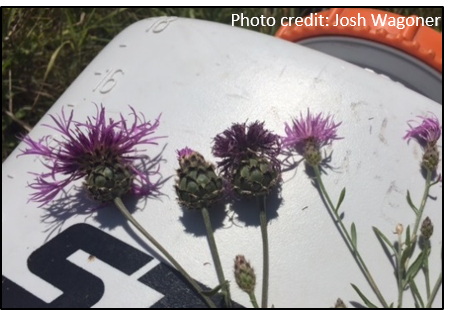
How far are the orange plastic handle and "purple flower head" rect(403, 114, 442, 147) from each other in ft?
0.71

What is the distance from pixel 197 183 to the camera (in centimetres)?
87

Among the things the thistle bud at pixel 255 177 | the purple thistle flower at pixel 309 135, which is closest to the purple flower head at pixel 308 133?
the purple thistle flower at pixel 309 135

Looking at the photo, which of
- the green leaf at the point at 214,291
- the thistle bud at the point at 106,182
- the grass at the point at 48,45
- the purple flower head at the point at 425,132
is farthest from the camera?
the grass at the point at 48,45

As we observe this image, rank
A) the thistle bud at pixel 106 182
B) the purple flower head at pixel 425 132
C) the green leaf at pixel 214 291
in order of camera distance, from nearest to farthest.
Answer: the green leaf at pixel 214 291 < the thistle bud at pixel 106 182 < the purple flower head at pixel 425 132

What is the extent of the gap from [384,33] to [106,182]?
615mm

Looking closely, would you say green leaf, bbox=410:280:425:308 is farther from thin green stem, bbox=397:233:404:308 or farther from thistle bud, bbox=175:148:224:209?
thistle bud, bbox=175:148:224:209

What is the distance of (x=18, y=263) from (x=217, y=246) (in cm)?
29

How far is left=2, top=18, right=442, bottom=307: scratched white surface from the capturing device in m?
0.90

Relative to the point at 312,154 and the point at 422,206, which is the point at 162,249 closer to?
the point at 312,154

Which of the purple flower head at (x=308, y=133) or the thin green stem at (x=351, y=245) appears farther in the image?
the purple flower head at (x=308, y=133)

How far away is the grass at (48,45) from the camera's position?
1.69 metres

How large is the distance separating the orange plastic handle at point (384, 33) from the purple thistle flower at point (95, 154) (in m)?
0.46

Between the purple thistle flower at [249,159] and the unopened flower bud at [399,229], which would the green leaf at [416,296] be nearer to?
the unopened flower bud at [399,229]

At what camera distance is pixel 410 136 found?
40.1 inches
